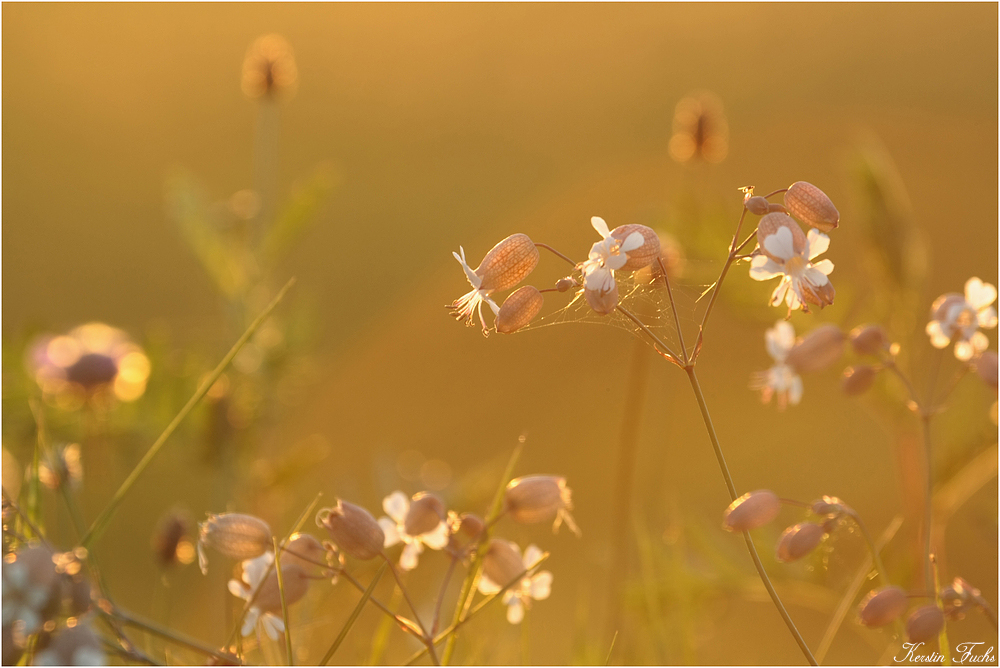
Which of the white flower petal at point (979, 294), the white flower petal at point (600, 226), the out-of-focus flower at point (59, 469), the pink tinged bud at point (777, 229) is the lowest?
the out-of-focus flower at point (59, 469)

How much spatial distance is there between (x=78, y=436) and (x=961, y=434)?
3.05 feet

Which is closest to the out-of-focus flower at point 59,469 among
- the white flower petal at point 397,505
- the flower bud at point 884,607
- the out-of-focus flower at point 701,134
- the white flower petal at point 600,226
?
the white flower petal at point 397,505

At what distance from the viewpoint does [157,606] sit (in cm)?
48

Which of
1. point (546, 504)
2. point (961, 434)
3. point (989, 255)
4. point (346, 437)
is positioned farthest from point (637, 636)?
point (346, 437)

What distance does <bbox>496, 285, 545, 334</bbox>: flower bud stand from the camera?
33 centimetres

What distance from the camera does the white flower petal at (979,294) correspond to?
0.37 metres

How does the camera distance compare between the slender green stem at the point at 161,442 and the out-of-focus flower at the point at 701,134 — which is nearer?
the slender green stem at the point at 161,442

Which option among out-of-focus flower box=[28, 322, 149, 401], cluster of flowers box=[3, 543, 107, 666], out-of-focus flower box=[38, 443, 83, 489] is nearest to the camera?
cluster of flowers box=[3, 543, 107, 666]

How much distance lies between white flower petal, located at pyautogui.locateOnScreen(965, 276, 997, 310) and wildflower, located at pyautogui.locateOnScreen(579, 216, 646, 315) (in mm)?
181

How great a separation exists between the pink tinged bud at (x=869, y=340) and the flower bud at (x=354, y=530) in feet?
0.86

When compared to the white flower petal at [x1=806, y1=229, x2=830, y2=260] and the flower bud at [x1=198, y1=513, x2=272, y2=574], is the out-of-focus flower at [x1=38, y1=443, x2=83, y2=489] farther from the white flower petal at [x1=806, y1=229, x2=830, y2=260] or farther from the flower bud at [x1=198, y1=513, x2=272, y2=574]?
the white flower petal at [x1=806, y1=229, x2=830, y2=260]

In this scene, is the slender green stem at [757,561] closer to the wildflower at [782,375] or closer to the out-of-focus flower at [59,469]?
the wildflower at [782,375]

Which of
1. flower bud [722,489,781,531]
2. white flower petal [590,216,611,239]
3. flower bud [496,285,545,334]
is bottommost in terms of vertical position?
flower bud [722,489,781,531]

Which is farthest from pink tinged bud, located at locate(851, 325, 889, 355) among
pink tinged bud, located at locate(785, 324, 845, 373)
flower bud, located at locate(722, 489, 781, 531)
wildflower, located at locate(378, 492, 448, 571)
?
wildflower, located at locate(378, 492, 448, 571)
